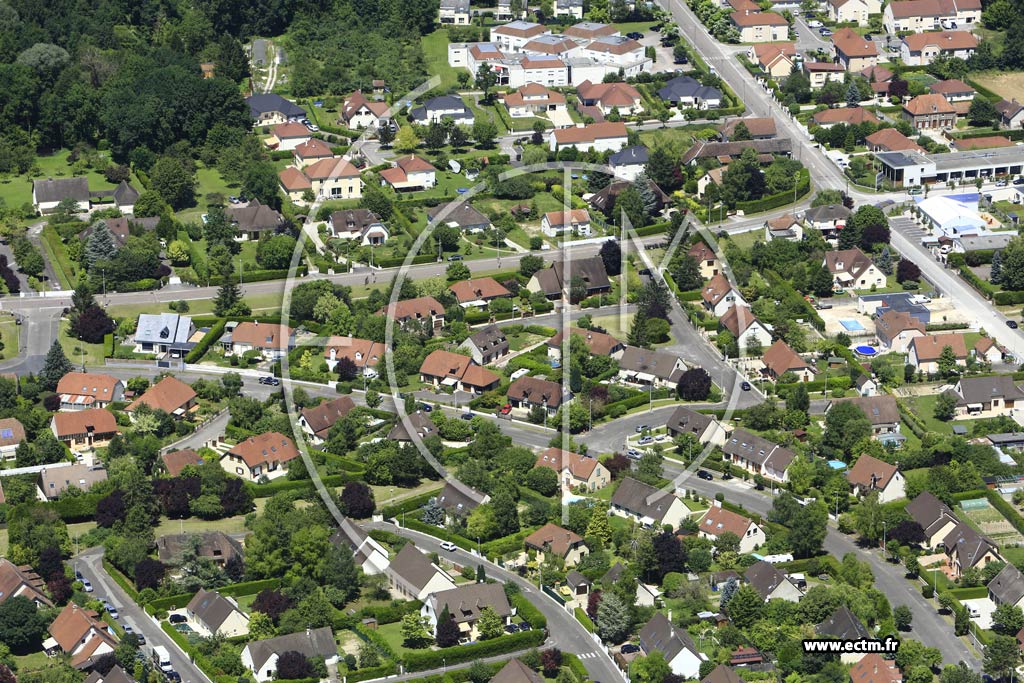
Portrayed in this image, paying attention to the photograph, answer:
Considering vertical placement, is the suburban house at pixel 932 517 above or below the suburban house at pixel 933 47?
below

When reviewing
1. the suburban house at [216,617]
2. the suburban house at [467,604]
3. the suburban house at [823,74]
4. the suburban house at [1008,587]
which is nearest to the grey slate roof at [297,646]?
the suburban house at [216,617]

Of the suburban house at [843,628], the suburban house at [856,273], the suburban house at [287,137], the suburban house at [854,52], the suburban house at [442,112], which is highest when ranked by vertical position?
the suburban house at [854,52]

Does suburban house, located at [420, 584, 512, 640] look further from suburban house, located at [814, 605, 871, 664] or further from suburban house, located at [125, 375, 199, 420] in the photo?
suburban house, located at [125, 375, 199, 420]

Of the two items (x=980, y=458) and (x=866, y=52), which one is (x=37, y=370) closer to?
(x=980, y=458)

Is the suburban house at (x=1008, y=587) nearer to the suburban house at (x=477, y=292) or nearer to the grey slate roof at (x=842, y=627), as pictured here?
the grey slate roof at (x=842, y=627)

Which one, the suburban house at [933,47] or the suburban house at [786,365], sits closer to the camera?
the suburban house at [786,365]

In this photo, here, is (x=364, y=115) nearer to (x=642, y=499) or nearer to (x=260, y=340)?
(x=260, y=340)

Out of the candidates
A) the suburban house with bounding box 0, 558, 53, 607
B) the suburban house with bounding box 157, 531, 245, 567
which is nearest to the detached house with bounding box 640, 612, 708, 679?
the suburban house with bounding box 157, 531, 245, 567
